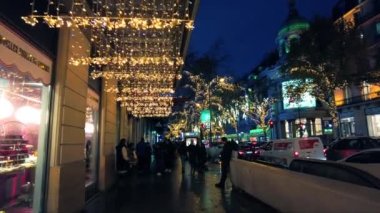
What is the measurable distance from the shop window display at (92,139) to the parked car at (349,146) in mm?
11074

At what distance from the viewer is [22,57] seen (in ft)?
18.4

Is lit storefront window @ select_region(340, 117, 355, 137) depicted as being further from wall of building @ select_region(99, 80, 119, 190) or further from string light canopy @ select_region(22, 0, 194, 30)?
string light canopy @ select_region(22, 0, 194, 30)

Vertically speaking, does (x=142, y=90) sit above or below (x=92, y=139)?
above

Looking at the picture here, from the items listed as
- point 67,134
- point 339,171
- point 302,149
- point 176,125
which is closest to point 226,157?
point 302,149

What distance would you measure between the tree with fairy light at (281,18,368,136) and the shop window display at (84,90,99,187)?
72.8ft

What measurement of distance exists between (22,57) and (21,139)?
1688 mm

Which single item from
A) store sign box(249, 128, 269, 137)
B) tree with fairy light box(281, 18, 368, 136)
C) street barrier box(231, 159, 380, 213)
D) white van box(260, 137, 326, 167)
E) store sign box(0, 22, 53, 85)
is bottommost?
street barrier box(231, 159, 380, 213)

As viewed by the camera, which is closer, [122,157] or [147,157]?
[122,157]

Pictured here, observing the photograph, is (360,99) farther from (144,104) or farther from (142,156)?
(142,156)

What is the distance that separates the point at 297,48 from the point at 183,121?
28857mm

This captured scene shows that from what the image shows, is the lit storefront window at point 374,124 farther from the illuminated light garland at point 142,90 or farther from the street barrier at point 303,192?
the street barrier at point 303,192

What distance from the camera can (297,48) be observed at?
30.4 metres

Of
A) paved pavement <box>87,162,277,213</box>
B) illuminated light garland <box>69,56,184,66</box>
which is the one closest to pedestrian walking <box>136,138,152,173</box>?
paved pavement <box>87,162,277,213</box>

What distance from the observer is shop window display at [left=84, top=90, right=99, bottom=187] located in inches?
416
